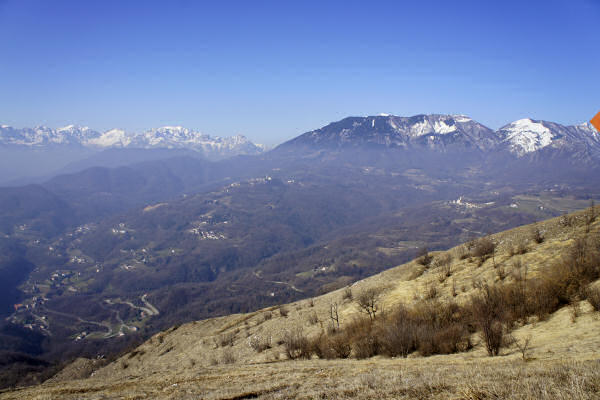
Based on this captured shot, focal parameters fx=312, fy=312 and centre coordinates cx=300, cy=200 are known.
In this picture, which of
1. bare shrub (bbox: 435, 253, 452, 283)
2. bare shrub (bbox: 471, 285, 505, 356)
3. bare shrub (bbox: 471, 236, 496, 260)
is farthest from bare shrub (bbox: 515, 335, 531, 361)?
bare shrub (bbox: 471, 236, 496, 260)

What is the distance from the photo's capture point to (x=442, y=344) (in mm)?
10805

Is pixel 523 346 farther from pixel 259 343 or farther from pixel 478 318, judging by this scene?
pixel 259 343

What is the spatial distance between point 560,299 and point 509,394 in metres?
8.73

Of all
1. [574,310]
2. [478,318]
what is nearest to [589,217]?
[574,310]

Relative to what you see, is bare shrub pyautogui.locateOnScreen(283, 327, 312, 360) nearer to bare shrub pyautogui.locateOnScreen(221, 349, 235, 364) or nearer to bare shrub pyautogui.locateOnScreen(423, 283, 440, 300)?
bare shrub pyautogui.locateOnScreen(221, 349, 235, 364)

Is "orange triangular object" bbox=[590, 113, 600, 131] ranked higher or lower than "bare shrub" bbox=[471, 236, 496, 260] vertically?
higher

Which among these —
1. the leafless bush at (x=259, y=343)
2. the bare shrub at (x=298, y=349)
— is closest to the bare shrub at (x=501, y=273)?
the bare shrub at (x=298, y=349)

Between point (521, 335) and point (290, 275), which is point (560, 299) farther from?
point (290, 275)

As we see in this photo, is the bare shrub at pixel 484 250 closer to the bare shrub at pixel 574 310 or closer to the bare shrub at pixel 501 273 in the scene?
the bare shrub at pixel 501 273

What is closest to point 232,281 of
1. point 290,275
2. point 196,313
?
point 290,275

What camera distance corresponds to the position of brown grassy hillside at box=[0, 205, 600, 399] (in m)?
6.51

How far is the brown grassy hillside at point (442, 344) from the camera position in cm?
651

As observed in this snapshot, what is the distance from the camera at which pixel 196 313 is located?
130 metres

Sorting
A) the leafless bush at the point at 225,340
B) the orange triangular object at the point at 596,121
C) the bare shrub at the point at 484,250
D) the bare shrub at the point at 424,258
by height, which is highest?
the orange triangular object at the point at 596,121
